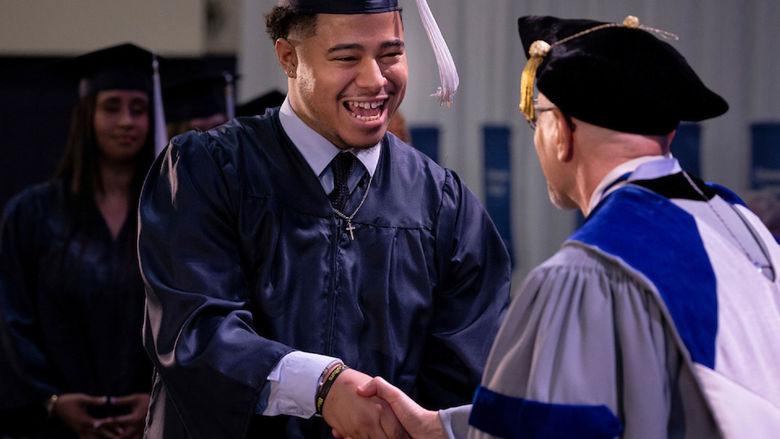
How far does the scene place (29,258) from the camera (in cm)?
330

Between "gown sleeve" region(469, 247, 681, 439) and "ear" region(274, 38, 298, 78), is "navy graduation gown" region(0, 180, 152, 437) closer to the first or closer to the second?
"ear" region(274, 38, 298, 78)

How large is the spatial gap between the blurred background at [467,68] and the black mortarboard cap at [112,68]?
2.30m

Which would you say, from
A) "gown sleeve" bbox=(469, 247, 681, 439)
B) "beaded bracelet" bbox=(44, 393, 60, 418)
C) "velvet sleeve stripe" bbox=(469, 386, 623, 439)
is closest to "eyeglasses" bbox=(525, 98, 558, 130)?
"gown sleeve" bbox=(469, 247, 681, 439)

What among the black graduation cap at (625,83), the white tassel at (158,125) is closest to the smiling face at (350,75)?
the black graduation cap at (625,83)

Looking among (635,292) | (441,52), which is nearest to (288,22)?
(441,52)

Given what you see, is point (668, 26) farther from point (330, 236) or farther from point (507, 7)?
point (330, 236)

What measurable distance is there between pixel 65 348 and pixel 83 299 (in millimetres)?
191

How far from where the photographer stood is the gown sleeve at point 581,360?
1.38 metres

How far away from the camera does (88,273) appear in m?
3.20

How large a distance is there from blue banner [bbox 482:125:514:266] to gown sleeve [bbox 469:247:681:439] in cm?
425

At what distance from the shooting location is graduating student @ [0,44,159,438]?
314 centimetres

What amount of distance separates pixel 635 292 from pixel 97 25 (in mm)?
5340

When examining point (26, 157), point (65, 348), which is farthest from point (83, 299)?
point (26, 157)

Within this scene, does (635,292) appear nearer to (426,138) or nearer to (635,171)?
(635,171)
